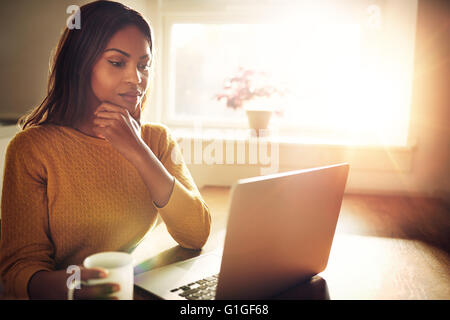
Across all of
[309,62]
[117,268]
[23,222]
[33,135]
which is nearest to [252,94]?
[309,62]

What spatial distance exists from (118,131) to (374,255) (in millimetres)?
731

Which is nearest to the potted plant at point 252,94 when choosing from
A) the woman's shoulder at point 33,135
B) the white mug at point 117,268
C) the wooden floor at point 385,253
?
the wooden floor at point 385,253

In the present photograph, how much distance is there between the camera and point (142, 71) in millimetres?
1027

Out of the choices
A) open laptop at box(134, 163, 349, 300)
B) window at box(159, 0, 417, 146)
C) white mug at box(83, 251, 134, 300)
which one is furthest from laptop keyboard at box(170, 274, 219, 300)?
window at box(159, 0, 417, 146)

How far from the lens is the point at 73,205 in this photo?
93cm

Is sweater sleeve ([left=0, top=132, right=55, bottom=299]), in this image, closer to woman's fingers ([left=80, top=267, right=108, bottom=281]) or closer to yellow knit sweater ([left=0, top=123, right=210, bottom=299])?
yellow knit sweater ([left=0, top=123, right=210, bottom=299])

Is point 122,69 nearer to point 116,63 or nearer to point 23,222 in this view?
point 116,63

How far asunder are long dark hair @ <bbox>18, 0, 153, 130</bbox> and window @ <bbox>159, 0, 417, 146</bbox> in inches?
51.4

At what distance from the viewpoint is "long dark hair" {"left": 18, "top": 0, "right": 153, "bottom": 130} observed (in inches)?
37.0

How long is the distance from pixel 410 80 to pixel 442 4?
1.23 ft

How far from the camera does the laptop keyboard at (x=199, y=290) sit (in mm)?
695

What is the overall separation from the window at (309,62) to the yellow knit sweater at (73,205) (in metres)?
1.26
